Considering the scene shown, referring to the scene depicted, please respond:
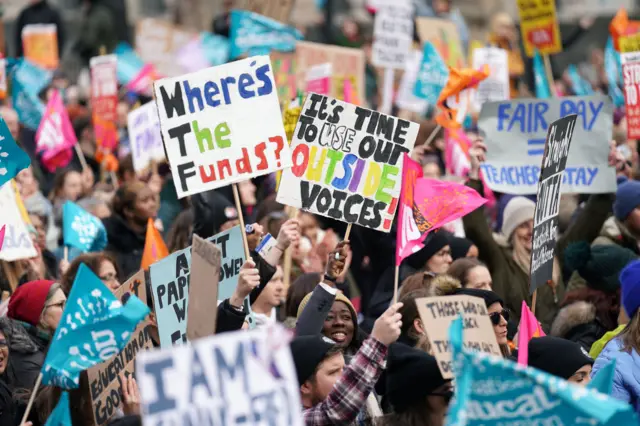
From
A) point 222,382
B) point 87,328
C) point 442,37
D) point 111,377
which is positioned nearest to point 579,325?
point 111,377

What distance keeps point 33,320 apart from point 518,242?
3177mm

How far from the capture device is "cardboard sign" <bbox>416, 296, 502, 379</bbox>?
17.5 ft

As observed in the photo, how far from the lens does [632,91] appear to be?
394 inches

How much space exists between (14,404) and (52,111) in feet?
19.9

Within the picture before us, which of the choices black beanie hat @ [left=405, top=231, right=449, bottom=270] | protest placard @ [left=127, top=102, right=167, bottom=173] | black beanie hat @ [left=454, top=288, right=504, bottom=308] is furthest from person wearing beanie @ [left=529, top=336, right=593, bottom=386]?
protest placard @ [left=127, top=102, right=167, bottom=173]

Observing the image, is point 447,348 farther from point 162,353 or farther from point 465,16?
point 465,16

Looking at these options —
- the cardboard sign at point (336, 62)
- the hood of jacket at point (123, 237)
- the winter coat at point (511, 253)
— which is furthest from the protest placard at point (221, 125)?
the cardboard sign at point (336, 62)

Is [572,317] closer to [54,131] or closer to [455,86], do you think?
[455,86]

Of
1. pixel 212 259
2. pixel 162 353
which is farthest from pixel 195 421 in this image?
pixel 212 259

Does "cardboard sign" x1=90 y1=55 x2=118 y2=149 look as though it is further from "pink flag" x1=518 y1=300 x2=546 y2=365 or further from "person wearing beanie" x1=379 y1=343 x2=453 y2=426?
"person wearing beanie" x1=379 y1=343 x2=453 y2=426

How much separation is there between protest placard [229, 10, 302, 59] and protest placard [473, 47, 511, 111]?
1.77 metres

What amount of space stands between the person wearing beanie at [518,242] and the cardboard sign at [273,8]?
5827 millimetres

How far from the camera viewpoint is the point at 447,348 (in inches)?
211

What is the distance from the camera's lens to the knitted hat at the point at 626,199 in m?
8.45
